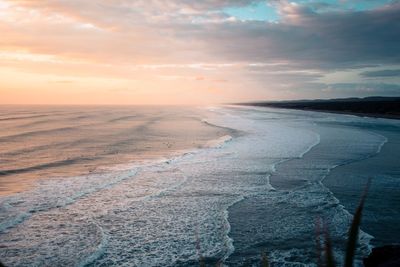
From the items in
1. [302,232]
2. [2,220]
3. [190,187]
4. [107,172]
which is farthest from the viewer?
[107,172]

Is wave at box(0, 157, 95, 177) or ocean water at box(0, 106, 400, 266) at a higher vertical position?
ocean water at box(0, 106, 400, 266)

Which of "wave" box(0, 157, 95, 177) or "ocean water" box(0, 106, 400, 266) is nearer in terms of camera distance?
"ocean water" box(0, 106, 400, 266)

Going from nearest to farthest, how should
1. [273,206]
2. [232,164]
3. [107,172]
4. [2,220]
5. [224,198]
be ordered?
[2,220]
[273,206]
[224,198]
[107,172]
[232,164]

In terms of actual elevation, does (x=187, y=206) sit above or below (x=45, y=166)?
above

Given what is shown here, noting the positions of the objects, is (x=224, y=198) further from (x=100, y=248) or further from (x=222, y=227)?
(x=100, y=248)

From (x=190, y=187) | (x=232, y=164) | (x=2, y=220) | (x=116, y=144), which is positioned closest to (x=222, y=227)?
(x=190, y=187)

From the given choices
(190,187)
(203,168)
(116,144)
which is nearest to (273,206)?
(190,187)

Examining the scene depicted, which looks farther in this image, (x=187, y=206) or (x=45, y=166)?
(x=45, y=166)

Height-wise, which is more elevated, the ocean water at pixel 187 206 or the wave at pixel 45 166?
the ocean water at pixel 187 206

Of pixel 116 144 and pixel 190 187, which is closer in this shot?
pixel 190 187

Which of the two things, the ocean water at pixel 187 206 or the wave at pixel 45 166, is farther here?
the wave at pixel 45 166
